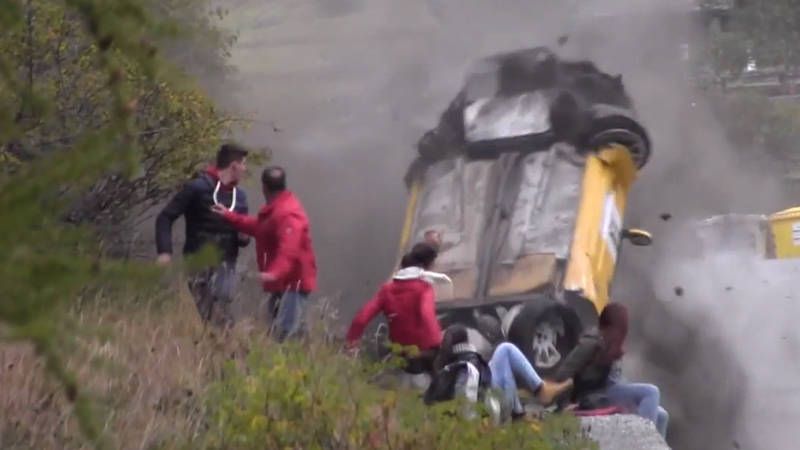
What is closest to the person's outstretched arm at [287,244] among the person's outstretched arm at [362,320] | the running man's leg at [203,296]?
the running man's leg at [203,296]

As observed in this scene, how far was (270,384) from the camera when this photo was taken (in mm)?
6293

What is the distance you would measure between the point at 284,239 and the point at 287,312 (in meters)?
0.42

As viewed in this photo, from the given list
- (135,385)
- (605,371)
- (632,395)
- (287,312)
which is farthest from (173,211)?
(632,395)

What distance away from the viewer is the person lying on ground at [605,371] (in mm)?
8812

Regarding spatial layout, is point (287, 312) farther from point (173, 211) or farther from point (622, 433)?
point (622, 433)

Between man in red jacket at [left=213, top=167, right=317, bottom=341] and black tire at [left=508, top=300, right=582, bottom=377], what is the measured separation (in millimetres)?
2150

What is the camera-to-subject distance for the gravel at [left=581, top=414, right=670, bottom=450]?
7.84m

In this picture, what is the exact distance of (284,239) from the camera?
9.05 metres

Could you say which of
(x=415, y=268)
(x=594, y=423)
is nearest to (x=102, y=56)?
(x=594, y=423)

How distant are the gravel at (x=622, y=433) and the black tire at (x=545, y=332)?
2.56 metres

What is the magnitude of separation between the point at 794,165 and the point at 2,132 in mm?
31147

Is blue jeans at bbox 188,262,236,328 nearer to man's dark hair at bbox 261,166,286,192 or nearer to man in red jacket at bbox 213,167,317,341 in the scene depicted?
man in red jacket at bbox 213,167,317,341

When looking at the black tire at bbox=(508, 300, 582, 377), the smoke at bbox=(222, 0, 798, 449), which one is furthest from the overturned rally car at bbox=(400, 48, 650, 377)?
the smoke at bbox=(222, 0, 798, 449)

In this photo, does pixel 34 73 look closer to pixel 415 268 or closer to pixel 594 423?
pixel 415 268
